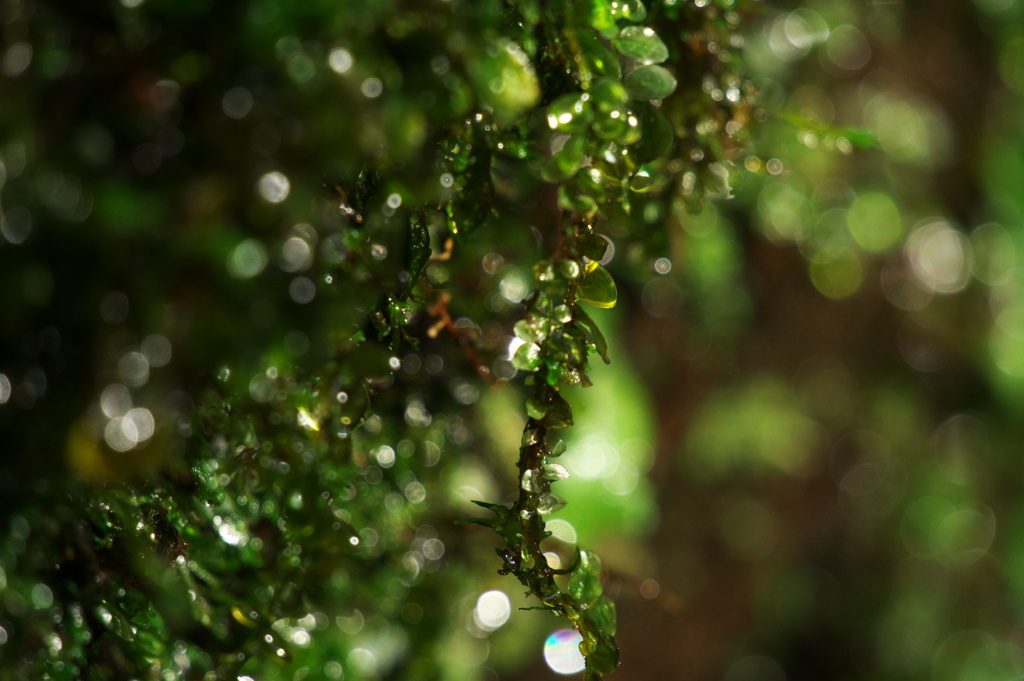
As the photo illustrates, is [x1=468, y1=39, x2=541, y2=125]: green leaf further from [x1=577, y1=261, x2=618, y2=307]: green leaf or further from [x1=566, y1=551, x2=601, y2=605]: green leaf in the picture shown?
[x1=566, y1=551, x2=601, y2=605]: green leaf

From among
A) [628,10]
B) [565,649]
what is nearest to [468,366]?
[565,649]

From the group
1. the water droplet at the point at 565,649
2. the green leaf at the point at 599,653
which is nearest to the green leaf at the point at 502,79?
the green leaf at the point at 599,653

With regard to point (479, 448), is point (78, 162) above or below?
above

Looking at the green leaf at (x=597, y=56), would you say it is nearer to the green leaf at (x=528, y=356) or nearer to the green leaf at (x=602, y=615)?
the green leaf at (x=528, y=356)

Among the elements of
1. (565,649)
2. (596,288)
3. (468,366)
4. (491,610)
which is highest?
(596,288)

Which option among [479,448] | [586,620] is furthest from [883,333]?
[586,620]

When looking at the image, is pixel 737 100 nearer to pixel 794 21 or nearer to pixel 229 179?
pixel 229 179

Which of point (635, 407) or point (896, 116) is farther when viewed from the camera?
point (896, 116)

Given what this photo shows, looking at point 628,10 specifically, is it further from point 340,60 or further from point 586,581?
point 586,581
